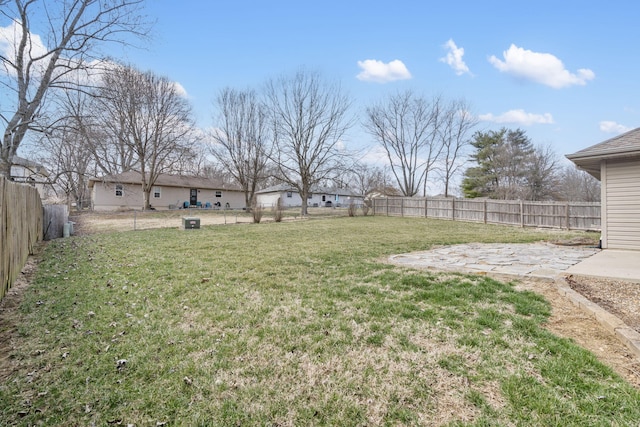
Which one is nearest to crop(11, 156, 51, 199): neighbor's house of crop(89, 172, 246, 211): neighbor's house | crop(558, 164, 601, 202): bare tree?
crop(89, 172, 246, 211): neighbor's house

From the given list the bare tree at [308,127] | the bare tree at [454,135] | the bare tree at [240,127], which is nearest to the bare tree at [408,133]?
the bare tree at [454,135]

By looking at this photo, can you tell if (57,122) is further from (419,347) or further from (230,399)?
(419,347)

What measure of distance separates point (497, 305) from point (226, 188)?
105 ft

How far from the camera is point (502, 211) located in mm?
16422

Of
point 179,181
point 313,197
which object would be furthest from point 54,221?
point 313,197

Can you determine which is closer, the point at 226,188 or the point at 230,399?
the point at 230,399

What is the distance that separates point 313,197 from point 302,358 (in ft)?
143

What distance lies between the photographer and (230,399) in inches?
82.6

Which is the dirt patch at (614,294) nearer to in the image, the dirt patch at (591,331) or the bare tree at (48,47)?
the dirt patch at (591,331)

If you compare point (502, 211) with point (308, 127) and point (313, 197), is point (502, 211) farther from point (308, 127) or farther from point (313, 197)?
point (313, 197)

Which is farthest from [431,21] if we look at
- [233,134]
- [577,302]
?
[233,134]

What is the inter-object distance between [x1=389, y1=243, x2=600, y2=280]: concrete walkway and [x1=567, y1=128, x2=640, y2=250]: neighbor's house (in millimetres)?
618

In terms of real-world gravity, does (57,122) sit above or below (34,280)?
above

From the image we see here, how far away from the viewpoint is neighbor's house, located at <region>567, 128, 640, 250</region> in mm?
6547
